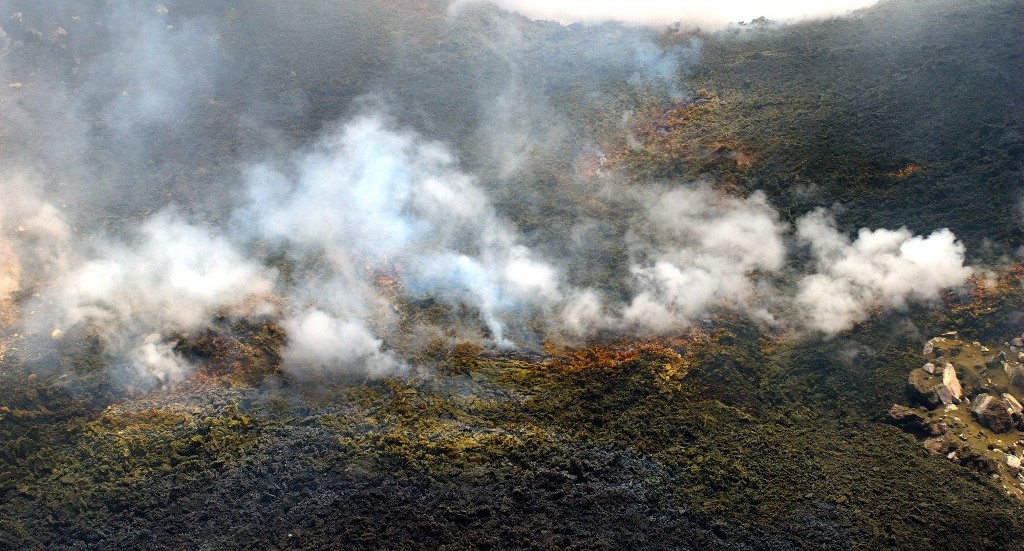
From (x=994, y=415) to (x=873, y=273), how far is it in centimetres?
810

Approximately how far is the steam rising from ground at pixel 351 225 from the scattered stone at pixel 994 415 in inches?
220

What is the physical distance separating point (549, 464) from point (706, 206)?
18808 mm

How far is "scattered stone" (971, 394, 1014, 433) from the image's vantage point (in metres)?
24.2

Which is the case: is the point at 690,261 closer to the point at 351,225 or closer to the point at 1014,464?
the point at 1014,464

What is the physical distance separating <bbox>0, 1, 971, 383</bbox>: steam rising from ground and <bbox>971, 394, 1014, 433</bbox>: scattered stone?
5590 millimetres

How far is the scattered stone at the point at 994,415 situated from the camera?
79.3 ft

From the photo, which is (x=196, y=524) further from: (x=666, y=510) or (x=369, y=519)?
(x=666, y=510)

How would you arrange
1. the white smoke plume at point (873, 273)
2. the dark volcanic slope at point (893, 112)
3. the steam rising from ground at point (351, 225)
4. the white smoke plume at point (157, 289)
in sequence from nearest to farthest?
the white smoke plume at point (157, 289)
the steam rising from ground at point (351, 225)
the white smoke plume at point (873, 273)
the dark volcanic slope at point (893, 112)

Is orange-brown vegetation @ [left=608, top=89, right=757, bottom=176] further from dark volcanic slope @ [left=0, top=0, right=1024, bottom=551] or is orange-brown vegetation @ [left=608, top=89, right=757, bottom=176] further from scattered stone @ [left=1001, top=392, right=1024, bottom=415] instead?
scattered stone @ [left=1001, top=392, right=1024, bottom=415]

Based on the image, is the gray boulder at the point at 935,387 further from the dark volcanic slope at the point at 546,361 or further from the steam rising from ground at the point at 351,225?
the steam rising from ground at the point at 351,225

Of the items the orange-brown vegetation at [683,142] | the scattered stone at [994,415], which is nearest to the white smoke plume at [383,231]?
the orange-brown vegetation at [683,142]

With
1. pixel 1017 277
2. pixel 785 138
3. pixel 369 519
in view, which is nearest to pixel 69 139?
pixel 369 519

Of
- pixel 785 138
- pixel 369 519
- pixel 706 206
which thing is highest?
pixel 785 138

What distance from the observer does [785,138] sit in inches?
1496
